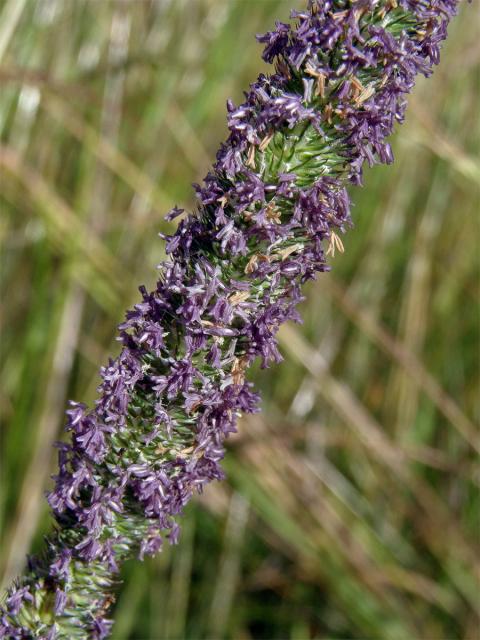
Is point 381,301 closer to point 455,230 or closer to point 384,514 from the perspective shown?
point 455,230

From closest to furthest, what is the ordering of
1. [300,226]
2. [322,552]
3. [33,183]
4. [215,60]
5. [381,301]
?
[300,226]
[33,183]
[322,552]
[215,60]
[381,301]

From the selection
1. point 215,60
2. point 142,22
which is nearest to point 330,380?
point 215,60

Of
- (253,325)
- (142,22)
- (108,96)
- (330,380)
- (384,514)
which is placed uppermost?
(142,22)

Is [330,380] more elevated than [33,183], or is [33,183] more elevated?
[33,183]

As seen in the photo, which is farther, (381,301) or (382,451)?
(381,301)

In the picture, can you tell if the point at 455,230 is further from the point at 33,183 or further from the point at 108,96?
the point at 33,183

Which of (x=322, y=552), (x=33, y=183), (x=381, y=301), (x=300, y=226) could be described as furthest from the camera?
(x=381, y=301)
